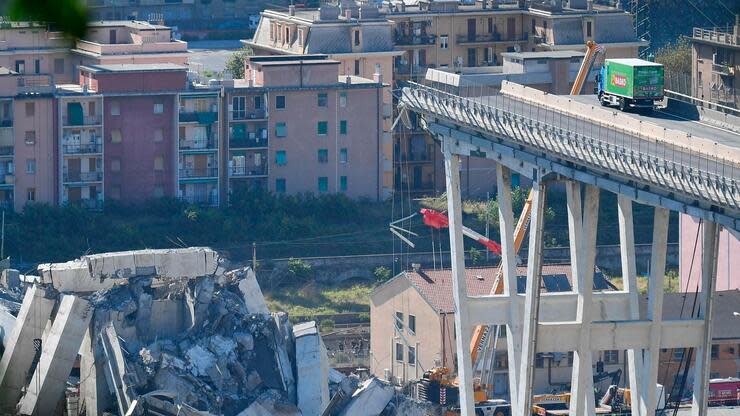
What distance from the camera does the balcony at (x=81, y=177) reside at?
44094mm

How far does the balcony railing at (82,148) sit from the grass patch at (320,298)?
22.6 feet

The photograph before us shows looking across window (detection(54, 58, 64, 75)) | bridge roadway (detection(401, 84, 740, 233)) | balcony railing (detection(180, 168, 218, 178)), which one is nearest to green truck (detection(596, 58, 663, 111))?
bridge roadway (detection(401, 84, 740, 233))

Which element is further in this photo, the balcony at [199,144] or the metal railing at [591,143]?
the balcony at [199,144]

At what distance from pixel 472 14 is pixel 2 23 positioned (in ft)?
167

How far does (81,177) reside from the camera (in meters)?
44.3

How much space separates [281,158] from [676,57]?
1683cm

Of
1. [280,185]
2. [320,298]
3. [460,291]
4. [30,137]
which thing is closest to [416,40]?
[280,185]

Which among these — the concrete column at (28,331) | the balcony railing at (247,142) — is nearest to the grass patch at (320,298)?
the balcony railing at (247,142)

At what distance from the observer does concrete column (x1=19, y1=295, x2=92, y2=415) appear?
83.0 ft

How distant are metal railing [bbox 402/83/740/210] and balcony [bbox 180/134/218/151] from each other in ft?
63.3

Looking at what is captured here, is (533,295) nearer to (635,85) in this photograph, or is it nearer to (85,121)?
(635,85)

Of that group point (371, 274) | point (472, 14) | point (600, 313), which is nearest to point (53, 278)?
point (600, 313)

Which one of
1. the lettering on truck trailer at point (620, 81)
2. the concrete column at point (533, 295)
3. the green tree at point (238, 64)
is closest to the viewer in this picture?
the concrete column at point (533, 295)

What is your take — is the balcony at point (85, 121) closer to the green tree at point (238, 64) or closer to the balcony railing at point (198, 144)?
the balcony railing at point (198, 144)
